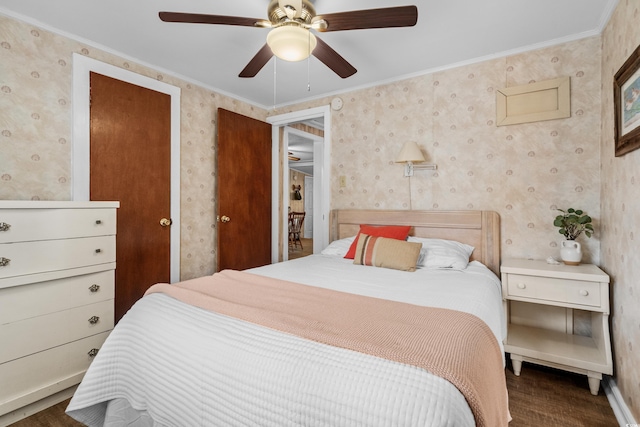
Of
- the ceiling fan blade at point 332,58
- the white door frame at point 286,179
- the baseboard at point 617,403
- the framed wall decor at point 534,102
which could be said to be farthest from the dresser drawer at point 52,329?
the framed wall decor at point 534,102

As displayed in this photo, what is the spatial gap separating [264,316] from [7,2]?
8.29 ft

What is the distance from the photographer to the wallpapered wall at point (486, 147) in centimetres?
225

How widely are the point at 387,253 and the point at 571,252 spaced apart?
4.02 feet

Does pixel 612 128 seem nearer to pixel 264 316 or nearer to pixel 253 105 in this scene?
pixel 264 316

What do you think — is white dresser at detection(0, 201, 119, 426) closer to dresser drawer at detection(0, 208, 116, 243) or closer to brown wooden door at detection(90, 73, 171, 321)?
dresser drawer at detection(0, 208, 116, 243)

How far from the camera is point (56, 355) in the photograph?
1837mm

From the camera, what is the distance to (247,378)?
972 millimetres

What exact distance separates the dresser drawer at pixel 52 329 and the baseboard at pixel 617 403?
119 inches

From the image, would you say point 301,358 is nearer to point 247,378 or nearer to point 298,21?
point 247,378

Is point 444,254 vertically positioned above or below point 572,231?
below

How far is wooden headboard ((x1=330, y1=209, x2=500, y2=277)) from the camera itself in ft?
8.21

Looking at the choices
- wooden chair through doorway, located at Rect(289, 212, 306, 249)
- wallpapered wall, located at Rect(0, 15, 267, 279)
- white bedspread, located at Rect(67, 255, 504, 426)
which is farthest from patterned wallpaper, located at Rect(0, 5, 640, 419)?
wooden chair through doorway, located at Rect(289, 212, 306, 249)

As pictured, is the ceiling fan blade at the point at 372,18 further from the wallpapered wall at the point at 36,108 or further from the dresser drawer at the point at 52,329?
the dresser drawer at the point at 52,329

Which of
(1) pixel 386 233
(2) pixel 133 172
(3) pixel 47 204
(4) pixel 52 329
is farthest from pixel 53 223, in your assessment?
(1) pixel 386 233
